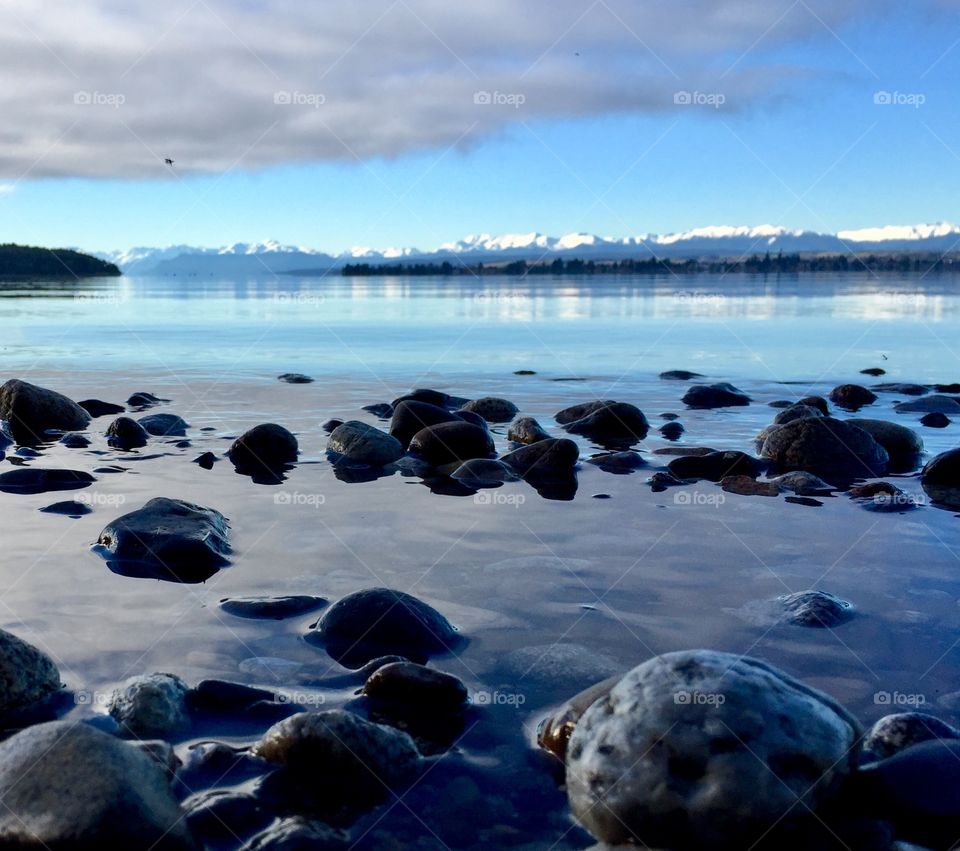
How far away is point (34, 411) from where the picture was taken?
1409cm

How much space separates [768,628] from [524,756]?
7.21 ft

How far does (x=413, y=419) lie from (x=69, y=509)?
509 centimetres

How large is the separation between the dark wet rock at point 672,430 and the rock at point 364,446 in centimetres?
398

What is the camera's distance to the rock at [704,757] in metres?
3.83

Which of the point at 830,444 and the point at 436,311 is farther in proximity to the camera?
the point at 436,311

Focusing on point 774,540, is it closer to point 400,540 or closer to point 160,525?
point 400,540

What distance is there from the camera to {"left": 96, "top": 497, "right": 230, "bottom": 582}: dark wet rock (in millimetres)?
7156

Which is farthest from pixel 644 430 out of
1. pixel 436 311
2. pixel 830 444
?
pixel 436 311

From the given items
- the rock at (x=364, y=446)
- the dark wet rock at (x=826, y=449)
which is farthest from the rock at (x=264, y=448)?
the dark wet rock at (x=826, y=449)

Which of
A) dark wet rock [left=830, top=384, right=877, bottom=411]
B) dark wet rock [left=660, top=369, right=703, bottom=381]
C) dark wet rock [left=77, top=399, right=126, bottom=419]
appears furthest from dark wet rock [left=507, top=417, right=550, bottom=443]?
dark wet rock [left=660, top=369, right=703, bottom=381]

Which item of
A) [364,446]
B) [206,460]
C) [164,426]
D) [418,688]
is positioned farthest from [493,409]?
[418,688]

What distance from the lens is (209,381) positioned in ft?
68.5

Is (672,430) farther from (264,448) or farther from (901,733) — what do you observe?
(901,733)

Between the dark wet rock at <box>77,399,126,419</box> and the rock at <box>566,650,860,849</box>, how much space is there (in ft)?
43.8
